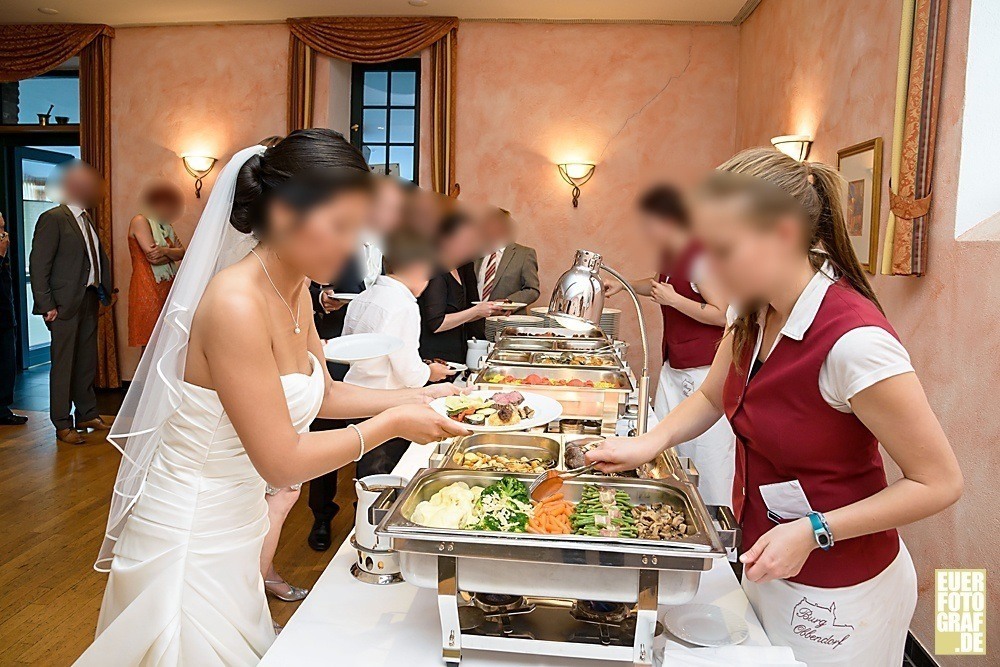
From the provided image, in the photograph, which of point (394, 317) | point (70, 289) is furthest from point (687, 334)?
point (70, 289)

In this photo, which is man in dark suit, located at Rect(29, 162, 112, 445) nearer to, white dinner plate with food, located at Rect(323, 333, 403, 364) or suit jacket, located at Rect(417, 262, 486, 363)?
suit jacket, located at Rect(417, 262, 486, 363)

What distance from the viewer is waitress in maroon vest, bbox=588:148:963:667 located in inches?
46.1

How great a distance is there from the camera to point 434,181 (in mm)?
6176

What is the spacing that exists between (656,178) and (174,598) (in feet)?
4.62

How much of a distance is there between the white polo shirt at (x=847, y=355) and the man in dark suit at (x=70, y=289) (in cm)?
498

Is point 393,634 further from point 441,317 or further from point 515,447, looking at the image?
point 441,317

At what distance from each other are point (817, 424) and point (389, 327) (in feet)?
5.54

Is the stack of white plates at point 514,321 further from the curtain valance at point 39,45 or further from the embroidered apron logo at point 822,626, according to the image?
the curtain valance at point 39,45

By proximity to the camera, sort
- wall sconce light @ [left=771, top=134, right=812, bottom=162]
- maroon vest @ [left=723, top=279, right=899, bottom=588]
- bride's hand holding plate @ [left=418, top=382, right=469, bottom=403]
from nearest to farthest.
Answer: maroon vest @ [left=723, top=279, right=899, bottom=588] → bride's hand holding plate @ [left=418, top=382, right=469, bottom=403] → wall sconce light @ [left=771, top=134, right=812, bottom=162]

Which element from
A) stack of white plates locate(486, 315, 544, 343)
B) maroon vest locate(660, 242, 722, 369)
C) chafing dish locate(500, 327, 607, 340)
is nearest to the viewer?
maroon vest locate(660, 242, 722, 369)

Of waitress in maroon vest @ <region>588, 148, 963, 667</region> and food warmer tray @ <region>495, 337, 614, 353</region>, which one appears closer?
waitress in maroon vest @ <region>588, 148, 963, 667</region>

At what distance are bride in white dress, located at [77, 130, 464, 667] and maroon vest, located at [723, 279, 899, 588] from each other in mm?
605

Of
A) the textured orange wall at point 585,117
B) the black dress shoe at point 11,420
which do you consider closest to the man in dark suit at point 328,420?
the textured orange wall at point 585,117

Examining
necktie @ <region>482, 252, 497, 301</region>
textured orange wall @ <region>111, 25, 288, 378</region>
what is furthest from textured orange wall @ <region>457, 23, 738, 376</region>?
textured orange wall @ <region>111, 25, 288, 378</region>
